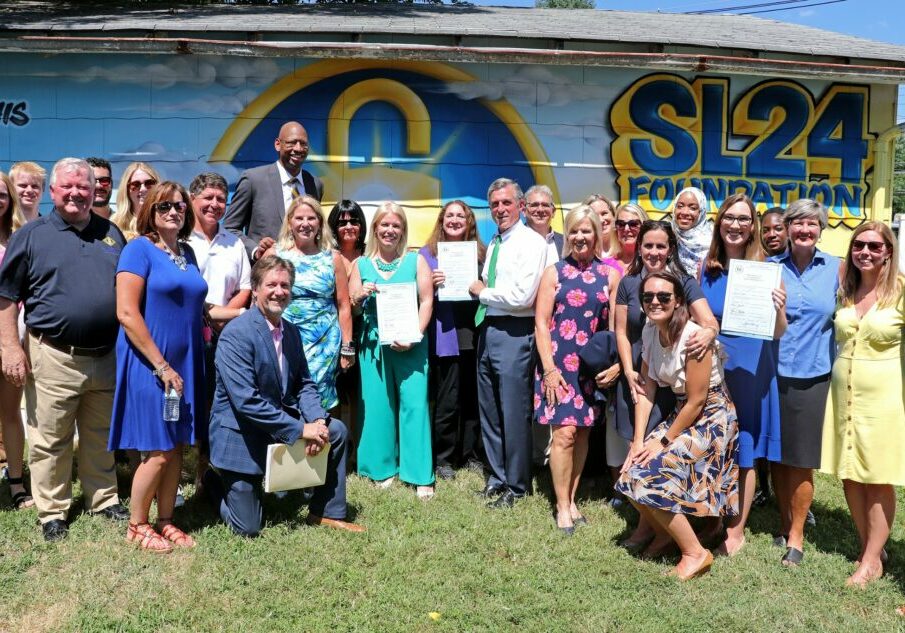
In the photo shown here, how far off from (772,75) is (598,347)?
15.2ft

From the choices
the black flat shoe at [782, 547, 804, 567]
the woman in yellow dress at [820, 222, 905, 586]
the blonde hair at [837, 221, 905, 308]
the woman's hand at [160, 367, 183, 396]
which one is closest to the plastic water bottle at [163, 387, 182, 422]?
the woman's hand at [160, 367, 183, 396]

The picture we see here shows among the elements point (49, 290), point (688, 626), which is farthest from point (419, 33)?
point (688, 626)

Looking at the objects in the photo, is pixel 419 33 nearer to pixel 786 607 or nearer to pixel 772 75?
pixel 772 75

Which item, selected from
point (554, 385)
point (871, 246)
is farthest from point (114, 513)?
point (871, 246)

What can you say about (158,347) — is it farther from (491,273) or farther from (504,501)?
(504,501)

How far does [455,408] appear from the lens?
20.3ft

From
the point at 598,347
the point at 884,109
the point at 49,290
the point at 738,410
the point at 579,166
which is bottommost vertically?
the point at 738,410

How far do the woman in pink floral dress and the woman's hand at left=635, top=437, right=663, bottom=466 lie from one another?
0.58 m

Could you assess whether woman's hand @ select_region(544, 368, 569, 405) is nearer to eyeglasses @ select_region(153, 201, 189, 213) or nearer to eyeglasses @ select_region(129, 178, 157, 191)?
eyeglasses @ select_region(153, 201, 189, 213)

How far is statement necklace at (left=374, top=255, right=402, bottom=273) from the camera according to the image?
5.77 metres

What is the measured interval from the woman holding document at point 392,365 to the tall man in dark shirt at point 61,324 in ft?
5.90

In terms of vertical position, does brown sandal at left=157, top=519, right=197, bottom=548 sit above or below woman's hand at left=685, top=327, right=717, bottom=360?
below

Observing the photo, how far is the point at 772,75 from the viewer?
796 cm

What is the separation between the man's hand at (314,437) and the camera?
477cm
